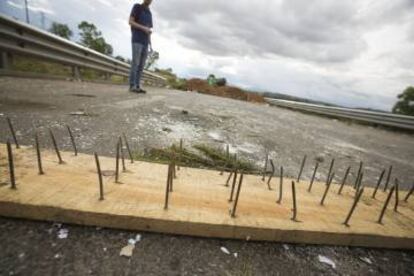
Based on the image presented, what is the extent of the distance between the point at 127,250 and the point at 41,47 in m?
5.32

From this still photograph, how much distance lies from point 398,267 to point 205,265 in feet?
2.24

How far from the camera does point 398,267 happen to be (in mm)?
925

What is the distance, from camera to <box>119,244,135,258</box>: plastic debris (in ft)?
2.53

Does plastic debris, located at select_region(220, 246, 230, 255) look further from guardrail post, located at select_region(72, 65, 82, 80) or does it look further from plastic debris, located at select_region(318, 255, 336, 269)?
guardrail post, located at select_region(72, 65, 82, 80)

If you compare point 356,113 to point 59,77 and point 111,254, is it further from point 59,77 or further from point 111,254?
point 111,254

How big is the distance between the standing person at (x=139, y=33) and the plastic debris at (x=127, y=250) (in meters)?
5.65

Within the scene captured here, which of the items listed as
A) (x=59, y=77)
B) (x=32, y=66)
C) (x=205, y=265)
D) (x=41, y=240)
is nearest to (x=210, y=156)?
(x=205, y=265)

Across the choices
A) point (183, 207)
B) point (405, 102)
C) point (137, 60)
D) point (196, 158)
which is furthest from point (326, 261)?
point (405, 102)

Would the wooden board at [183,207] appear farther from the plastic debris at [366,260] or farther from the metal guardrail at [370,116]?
the metal guardrail at [370,116]

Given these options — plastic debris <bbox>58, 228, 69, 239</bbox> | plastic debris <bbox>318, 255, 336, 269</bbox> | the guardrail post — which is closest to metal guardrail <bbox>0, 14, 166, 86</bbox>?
the guardrail post

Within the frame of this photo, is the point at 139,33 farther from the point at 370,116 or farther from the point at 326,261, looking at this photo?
the point at 370,116

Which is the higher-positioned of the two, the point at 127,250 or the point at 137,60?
the point at 137,60

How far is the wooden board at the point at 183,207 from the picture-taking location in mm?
839

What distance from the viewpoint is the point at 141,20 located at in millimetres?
5832
